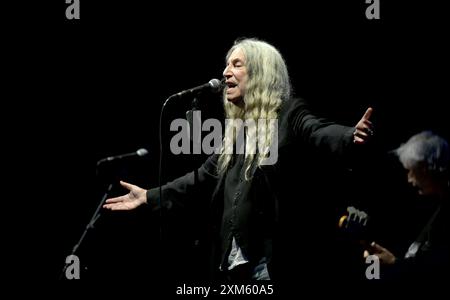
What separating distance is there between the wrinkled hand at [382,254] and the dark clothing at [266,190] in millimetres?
515

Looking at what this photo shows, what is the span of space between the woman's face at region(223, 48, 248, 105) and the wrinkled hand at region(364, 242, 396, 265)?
1059 mm

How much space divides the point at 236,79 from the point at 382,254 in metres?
1.22

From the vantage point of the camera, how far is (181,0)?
4070 mm

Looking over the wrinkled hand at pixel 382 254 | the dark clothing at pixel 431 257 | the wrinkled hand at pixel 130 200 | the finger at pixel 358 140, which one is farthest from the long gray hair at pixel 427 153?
the wrinkled hand at pixel 130 200

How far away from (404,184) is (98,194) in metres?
2.26

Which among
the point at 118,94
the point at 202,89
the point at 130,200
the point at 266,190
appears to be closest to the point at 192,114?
the point at 202,89

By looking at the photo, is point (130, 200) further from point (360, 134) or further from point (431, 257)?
point (431, 257)

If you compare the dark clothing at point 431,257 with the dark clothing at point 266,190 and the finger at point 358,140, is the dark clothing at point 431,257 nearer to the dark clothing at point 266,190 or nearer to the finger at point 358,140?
the dark clothing at point 266,190

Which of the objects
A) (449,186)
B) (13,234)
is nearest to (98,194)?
(13,234)

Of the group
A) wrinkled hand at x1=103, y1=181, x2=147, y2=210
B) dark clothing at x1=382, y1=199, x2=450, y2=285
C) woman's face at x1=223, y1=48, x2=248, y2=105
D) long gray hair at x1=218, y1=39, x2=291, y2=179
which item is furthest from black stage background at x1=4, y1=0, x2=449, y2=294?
dark clothing at x1=382, y1=199, x2=450, y2=285

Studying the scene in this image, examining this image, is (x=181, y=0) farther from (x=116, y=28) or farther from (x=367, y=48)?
(x=367, y=48)

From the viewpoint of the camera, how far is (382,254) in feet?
9.15

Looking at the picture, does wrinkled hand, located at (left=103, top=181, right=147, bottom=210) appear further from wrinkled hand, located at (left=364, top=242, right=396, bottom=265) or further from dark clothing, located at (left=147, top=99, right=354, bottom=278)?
wrinkled hand, located at (left=364, top=242, right=396, bottom=265)

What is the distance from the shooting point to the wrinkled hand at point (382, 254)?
278 centimetres
